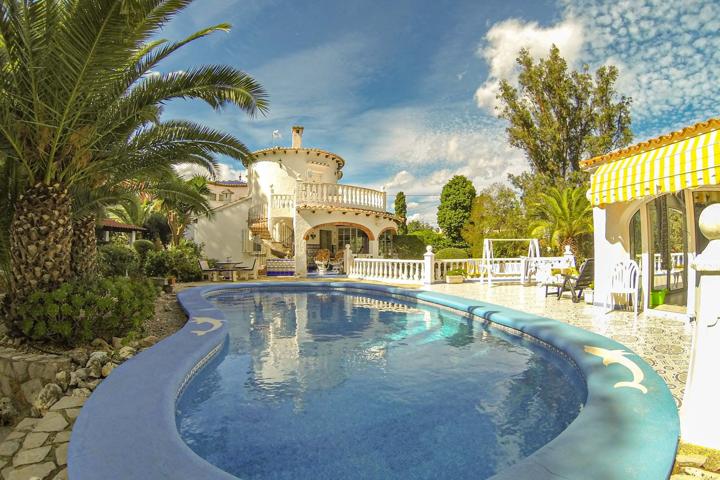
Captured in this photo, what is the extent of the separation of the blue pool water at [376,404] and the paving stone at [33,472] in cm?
116

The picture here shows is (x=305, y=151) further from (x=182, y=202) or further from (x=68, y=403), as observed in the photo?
(x=68, y=403)

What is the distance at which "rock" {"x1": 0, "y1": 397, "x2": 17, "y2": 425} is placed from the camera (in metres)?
5.77

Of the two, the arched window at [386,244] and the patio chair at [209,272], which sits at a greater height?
the arched window at [386,244]

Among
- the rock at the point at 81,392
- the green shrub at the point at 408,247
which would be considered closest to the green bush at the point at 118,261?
the rock at the point at 81,392

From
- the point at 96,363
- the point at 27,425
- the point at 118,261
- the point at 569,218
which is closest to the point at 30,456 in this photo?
the point at 27,425

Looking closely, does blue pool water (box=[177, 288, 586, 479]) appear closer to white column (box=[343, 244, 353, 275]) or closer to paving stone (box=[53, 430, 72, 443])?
paving stone (box=[53, 430, 72, 443])

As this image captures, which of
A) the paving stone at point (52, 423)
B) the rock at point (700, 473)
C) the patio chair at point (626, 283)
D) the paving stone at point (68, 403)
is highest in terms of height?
the patio chair at point (626, 283)

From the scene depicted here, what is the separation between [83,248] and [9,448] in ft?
19.5

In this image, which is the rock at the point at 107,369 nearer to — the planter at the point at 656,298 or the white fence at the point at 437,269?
the planter at the point at 656,298

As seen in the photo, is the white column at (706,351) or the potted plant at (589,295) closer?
the white column at (706,351)

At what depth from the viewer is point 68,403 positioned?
15.5 ft

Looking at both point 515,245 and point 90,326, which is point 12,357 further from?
point 515,245

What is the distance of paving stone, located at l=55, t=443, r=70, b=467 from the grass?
A: 5167 millimetres

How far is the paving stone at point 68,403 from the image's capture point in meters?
4.59
